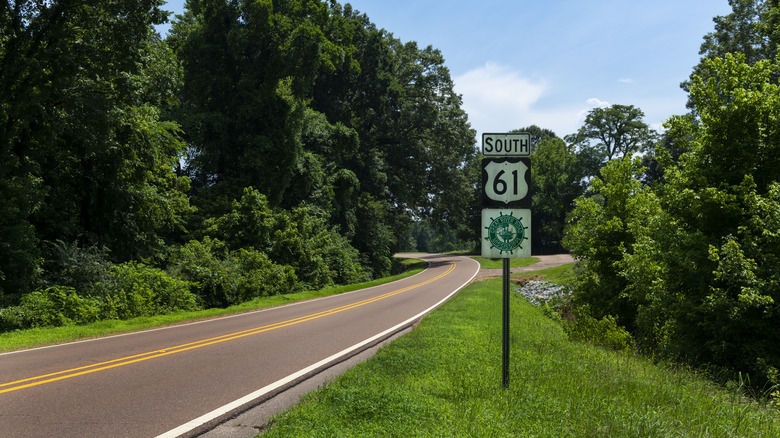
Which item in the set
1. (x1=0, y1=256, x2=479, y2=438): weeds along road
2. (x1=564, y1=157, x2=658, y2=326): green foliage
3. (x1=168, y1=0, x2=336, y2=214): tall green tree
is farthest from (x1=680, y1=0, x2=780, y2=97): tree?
(x1=0, y1=256, x2=479, y2=438): weeds along road

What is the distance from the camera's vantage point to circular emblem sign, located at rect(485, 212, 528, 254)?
17.5 ft

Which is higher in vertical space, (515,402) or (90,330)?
(515,402)

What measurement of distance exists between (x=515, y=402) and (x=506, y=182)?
8.81 ft

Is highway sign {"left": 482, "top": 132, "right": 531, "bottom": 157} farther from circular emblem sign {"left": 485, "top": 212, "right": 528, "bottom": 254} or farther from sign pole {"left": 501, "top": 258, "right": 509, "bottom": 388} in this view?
sign pole {"left": 501, "top": 258, "right": 509, "bottom": 388}

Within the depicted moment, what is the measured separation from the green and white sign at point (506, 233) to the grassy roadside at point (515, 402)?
1759mm

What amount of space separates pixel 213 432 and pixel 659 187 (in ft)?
38.1

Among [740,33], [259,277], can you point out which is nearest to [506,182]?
[259,277]

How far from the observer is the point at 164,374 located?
6715 millimetres

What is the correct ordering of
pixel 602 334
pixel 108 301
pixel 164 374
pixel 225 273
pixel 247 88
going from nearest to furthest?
pixel 164 374 → pixel 602 334 → pixel 108 301 → pixel 225 273 → pixel 247 88

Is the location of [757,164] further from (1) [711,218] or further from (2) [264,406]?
(2) [264,406]

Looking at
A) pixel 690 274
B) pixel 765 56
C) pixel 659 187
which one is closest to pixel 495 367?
pixel 690 274

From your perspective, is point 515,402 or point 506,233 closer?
point 515,402

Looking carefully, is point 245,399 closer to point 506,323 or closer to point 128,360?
point 128,360

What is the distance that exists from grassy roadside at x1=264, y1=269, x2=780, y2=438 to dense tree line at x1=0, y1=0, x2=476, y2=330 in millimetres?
10236
